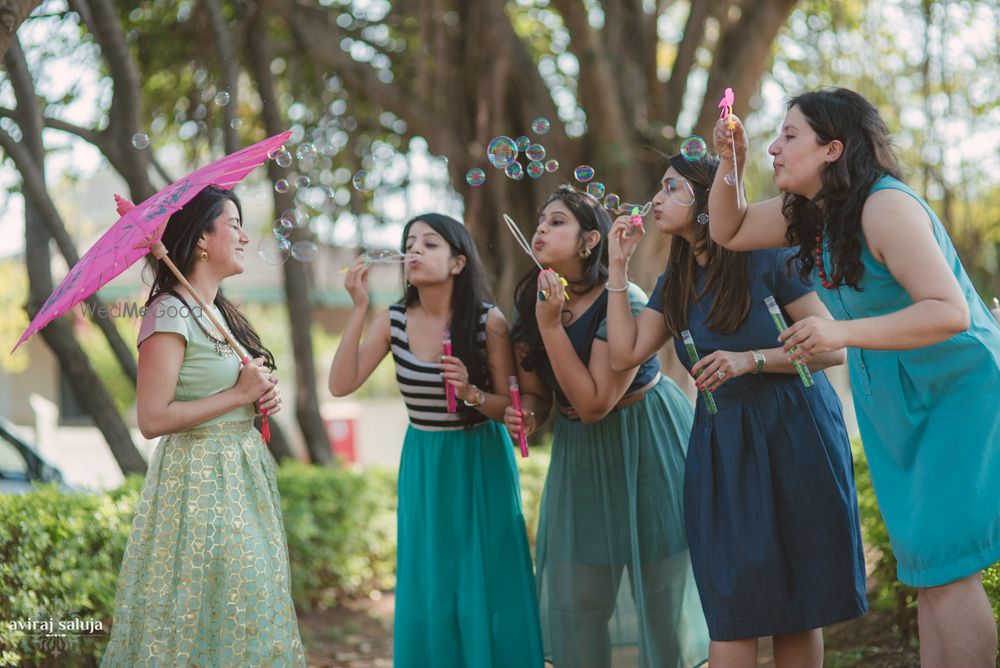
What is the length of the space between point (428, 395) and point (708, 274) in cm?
113

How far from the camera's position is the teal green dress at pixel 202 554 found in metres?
2.89

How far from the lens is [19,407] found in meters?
19.8

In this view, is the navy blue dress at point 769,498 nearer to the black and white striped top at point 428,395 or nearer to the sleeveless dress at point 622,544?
the sleeveless dress at point 622,544

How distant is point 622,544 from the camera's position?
3.56m

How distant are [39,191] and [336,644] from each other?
2842 millimetres

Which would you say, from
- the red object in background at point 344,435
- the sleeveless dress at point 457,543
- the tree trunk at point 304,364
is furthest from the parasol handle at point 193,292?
the red object in background at point 344,435

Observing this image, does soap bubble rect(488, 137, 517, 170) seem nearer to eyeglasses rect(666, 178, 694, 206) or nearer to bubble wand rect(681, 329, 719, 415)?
eyeglasses rect(666, 178, 694, 206)

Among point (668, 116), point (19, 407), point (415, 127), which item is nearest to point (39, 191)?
point (415, 127)

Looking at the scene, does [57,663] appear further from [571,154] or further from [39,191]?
[571,154]

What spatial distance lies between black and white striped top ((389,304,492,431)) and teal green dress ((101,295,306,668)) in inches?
29.8

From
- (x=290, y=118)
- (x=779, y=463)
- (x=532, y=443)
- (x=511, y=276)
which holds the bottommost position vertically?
(x=779, y=463)

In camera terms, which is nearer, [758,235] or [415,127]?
[758,235]

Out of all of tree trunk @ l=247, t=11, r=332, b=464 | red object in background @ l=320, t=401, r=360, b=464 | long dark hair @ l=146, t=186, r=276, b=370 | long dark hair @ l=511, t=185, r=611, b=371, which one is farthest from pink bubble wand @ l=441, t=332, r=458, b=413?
red object in background @ l=320, t=401, r=360, b=464

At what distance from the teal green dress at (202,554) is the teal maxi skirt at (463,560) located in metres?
0.64
